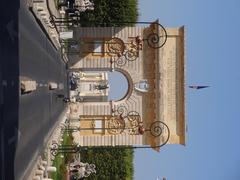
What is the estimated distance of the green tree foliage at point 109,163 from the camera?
188 ft

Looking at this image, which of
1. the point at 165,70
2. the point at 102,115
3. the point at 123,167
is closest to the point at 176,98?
the point at 165,70

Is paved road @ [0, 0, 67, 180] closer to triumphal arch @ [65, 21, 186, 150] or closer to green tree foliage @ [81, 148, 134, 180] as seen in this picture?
triumphal arch @ [65, 21, 186, 150]

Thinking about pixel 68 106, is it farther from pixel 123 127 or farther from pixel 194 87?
pixel 194 87

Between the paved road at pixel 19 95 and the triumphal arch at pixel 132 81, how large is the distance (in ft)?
37.2

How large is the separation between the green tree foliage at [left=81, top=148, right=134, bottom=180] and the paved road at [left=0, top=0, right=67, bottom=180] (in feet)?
123

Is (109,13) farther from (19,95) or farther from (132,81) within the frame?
(19,95)

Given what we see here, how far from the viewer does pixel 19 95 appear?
500 inches

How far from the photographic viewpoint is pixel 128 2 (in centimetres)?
5178

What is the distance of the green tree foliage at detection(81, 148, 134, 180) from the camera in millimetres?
57300

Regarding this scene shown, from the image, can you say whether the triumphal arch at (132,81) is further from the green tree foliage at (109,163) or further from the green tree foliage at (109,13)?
the green tree foliage at (109,163)

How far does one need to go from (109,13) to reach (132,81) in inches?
763

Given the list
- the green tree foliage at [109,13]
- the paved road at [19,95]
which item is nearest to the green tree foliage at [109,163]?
the green tree foliage at [109,13]

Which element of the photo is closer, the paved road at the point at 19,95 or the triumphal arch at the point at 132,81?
the paved road at the point at 19,95

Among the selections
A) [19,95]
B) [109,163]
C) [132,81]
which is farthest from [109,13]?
[19,95]
